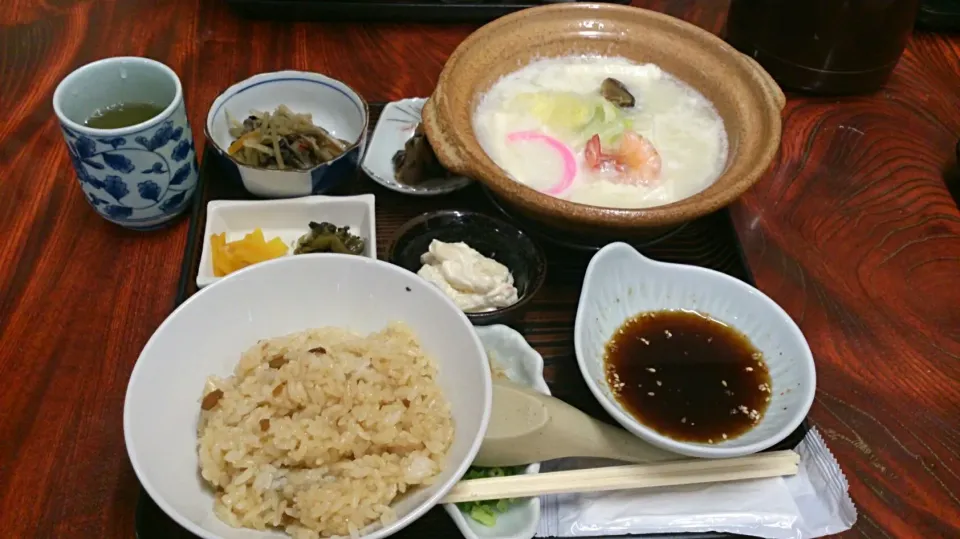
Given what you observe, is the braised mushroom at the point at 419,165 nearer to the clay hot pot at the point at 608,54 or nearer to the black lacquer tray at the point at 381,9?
the clay hot pot at the point at 608,54

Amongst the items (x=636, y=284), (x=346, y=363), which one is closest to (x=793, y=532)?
(x=636, y=284)

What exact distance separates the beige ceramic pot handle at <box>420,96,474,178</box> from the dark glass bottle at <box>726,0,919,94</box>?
126 centimetres

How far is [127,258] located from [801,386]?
1576 mm

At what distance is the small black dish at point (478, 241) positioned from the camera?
5.43 ft

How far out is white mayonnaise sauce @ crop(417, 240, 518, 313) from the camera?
1567 millimetres

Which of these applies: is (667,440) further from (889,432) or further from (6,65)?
(6,65)

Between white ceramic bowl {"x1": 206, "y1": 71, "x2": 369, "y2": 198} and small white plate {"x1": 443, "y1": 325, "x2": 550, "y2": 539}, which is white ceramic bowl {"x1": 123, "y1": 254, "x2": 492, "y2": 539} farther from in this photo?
white ceramic bowl {"x1": 206, "y1": 71, "x2": 369, "y2": 198}

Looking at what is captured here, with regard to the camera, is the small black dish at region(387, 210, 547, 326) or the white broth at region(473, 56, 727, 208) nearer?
the small black dish at region(387, 210, 547, 326)

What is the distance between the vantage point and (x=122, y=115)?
1709 millimetres

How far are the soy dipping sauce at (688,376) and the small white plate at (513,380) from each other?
0.59 ft

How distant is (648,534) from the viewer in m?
1.27

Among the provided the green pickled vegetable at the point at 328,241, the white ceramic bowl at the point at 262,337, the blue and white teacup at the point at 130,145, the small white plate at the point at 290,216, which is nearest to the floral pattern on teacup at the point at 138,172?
the blue and white teacup at the point at 130,145

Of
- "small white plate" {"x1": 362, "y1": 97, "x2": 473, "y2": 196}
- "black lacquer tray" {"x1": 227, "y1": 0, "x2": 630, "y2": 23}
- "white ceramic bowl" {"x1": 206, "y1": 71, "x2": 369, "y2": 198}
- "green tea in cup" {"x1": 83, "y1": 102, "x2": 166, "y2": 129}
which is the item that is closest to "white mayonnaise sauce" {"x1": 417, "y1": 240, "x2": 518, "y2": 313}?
"small white plate" {"x1": 362, "y1": 97, "x2": 473, "y2": 196}

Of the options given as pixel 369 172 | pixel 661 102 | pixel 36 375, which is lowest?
pixel 36 375
